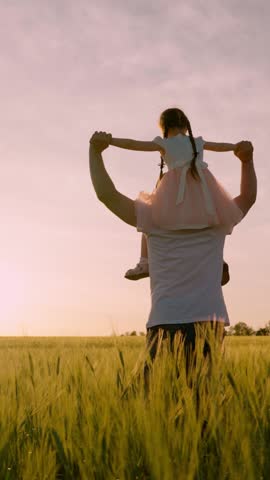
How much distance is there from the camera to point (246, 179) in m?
2.98

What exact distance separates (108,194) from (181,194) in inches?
11.6

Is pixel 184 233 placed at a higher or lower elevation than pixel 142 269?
higher

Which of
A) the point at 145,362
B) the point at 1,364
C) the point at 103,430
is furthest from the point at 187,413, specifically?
the point at 1,364

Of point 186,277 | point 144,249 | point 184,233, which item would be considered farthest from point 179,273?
point 144,249

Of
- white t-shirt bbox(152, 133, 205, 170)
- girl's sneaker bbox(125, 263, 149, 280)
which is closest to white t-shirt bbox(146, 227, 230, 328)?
girl's sneaker bbox(125, 263, 149, 280)

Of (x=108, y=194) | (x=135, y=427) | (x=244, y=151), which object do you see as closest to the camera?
(x=135, y=427)

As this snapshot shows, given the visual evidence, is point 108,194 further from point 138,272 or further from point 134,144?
point 138,272

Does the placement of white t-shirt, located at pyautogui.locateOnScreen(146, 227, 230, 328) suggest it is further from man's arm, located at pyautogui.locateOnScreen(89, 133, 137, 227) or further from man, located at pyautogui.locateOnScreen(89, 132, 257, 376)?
man's arm, located at pyautogui.locateOnScreen(89, 133, 137, 227)

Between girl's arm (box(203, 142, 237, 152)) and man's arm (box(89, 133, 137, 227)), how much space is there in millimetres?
417

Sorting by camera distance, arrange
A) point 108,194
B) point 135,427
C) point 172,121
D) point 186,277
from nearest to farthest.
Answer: point 135,427 → point 186,277 → point 108,194 → point 172,121

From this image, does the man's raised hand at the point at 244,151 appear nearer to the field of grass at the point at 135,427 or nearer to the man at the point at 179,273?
the man at the point at 179,273

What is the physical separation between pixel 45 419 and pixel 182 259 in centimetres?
88

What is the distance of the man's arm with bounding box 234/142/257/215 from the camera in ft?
9.62

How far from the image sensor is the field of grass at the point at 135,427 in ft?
5.22
